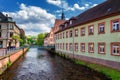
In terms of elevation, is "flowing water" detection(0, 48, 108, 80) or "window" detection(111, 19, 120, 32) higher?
"window" detection(111, 19, 120, 32)

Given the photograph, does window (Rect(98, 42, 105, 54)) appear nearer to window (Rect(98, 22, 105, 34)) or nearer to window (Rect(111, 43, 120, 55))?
window (Rect(98, 22, 105, 34))

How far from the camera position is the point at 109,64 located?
1848cm

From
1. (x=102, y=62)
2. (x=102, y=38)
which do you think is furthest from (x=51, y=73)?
(x=102, y=38)

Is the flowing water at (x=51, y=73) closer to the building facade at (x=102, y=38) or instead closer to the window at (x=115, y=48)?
the building facade at (x=102, y=38)

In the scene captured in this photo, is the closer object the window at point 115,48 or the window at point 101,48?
the window at point 115,48

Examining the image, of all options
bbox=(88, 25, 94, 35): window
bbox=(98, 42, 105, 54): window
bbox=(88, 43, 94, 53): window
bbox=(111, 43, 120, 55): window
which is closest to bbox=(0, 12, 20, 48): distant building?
bbox=(88, 25, 94, 35): window

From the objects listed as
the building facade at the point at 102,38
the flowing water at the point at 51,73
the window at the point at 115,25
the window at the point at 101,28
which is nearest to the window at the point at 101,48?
the building facade at the point at 102,38

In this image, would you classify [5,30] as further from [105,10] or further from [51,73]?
[105,10]

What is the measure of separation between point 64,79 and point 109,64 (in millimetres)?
6790

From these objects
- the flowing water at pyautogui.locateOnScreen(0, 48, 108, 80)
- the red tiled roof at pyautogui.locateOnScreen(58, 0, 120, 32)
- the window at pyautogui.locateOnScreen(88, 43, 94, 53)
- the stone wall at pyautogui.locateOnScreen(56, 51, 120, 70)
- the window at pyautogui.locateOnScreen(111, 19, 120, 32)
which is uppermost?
the red tiled roof at pyautogui.locateOnScreen(58, 0, 120, 32)

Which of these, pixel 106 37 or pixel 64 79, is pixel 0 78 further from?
pixel 106 37

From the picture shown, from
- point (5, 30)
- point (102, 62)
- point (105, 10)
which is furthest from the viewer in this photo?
point (5, 30)

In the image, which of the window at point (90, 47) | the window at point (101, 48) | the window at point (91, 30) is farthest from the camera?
the window at point (91, 30)

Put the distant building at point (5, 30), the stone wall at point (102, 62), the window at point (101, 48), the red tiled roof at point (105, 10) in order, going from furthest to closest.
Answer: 1. the distant building at point (5, 30)
2. the window at point (101, 48)
3. the red tiled roof at point (105, 10)
4. the stone wall at point (102, 62)
